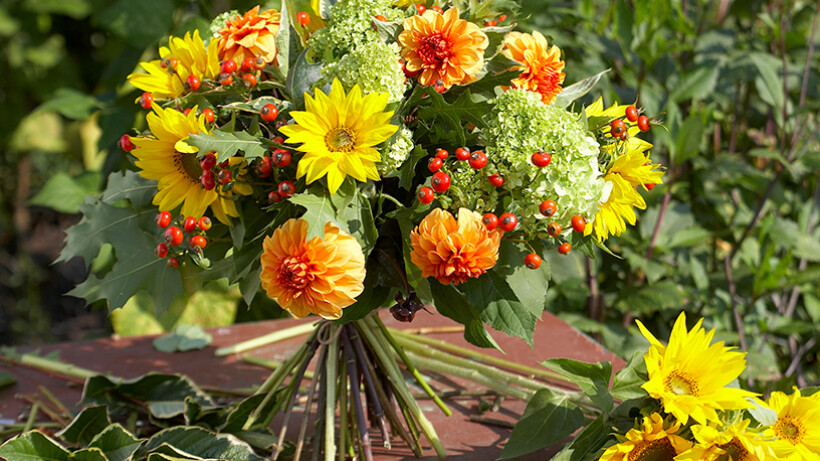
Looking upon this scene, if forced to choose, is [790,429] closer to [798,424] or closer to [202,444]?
[798,424]

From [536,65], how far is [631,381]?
339 millimetres

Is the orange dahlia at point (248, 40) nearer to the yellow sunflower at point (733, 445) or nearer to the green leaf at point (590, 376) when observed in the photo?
the green leaf at point (590, 376)

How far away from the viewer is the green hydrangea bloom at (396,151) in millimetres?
632

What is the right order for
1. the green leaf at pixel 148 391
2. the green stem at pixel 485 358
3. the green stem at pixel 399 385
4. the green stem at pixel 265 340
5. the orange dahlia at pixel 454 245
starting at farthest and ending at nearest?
the green stem at pixel 265 340
the green stem at pixel 485 358
the green leaf at pixel 148 391
the green stem at pixel 399 385
the orange dahlia at pixel 454 245

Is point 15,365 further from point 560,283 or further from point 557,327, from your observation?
point 560,283

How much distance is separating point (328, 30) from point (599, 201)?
307 millimetres

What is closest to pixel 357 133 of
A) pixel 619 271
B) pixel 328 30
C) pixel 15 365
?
pixel 328 30

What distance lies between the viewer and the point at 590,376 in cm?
74

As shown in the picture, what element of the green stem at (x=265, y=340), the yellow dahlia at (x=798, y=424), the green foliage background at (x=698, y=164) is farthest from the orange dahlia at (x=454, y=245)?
the green foliage background at (x=698, y=164)

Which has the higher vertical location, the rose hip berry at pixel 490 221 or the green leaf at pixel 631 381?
the rose hip berry at pixel 490 221

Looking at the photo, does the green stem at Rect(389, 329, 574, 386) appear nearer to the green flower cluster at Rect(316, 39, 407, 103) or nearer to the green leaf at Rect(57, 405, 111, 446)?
the green leaf at Rect(57, 405, 111, 446)

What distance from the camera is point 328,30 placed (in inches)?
26.8

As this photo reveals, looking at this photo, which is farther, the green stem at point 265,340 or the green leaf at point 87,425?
the green stem at point 265,340

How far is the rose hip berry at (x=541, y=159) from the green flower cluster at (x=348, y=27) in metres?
0.19
